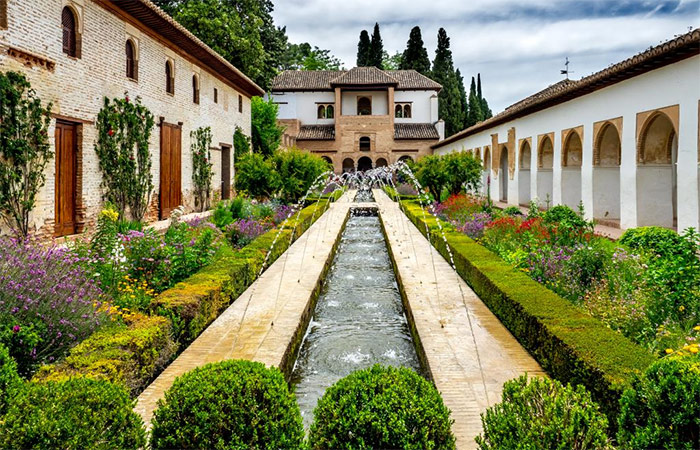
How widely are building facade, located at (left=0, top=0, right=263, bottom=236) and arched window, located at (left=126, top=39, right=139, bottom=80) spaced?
22mm

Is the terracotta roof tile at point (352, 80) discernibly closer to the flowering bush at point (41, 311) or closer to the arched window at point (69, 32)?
the arched window at point (69, 32)

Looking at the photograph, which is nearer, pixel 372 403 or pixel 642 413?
pixel 372 403

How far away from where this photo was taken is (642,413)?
279 centimetres

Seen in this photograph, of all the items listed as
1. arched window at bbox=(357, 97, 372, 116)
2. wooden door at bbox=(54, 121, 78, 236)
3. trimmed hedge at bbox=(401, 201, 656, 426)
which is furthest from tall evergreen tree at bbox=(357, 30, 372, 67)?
trimmed hedge at bbox=(401, 201, 656, 426)

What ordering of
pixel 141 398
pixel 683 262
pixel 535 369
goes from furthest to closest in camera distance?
pixel 683 262 → pixel 535 369 → pixel 141 398

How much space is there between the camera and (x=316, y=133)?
141ft

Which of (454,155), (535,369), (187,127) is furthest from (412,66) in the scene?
(535,369)

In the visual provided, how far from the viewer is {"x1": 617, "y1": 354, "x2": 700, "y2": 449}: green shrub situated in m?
2.55

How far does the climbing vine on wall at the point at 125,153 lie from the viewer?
11641 millimetres

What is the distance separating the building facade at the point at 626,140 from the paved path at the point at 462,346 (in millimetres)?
5494

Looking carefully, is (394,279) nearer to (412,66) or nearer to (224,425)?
(224,425)

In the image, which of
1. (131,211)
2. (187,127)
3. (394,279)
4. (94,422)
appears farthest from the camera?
(187,127)

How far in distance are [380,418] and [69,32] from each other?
417 inches

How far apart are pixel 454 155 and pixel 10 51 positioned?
45.9 ft
